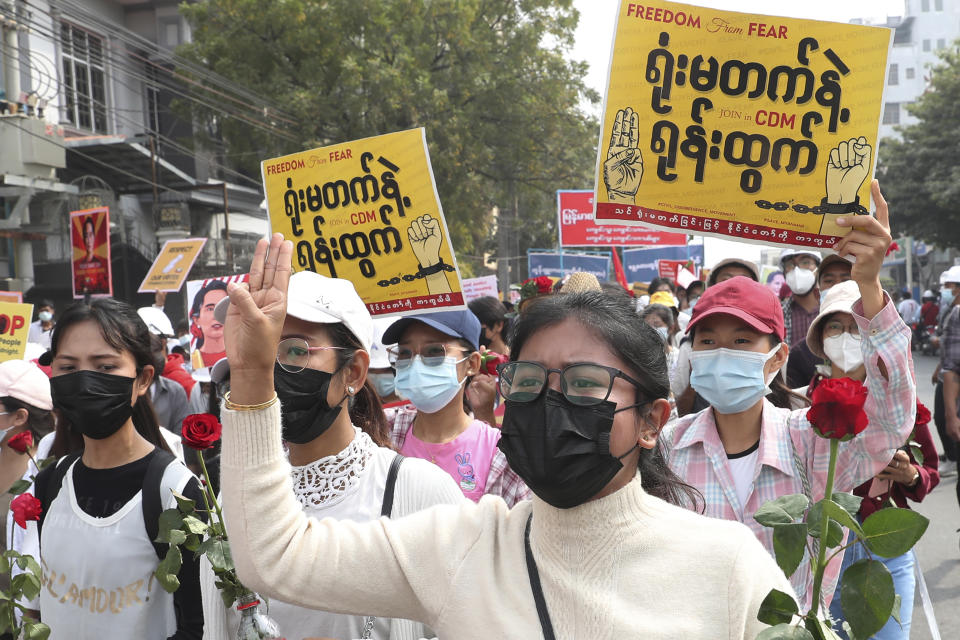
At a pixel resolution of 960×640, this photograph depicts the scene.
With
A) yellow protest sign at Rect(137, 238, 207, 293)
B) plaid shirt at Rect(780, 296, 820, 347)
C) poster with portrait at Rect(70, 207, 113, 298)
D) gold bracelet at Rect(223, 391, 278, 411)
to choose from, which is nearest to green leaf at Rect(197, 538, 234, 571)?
gold bracelet at Rect(223, 391, 278, 411)

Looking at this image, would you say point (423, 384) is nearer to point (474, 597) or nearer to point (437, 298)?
point (437, 298)

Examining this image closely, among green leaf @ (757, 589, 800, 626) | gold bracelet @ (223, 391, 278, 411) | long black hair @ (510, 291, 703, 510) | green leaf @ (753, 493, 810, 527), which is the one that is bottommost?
green leaf @ (757, 589, 800, 626)

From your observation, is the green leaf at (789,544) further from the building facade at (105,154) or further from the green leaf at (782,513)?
the building facade at (105,154)

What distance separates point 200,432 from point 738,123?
2104 millimetres

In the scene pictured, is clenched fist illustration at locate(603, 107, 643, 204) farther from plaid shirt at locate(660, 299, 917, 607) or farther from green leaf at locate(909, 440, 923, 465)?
green leaf at locate(909, 440, 923, 465)

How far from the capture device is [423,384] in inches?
147

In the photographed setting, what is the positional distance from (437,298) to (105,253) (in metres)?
8.31

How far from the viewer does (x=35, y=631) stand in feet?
8.27

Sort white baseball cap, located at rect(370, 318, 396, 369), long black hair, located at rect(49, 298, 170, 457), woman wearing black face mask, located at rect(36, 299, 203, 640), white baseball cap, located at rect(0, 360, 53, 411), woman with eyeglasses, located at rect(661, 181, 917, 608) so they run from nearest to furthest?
woman with eyeglasses, located at rect(661, 181, 917, 608), woman wearing black face mask, located at rect(36, 299, 203, 640), long black hair, located at rect(49, 298, 170, 457), white baseball cap, located at rect(0, 360, 53, 411), white baseball cap, located at rect(370, 318, 396, 369)

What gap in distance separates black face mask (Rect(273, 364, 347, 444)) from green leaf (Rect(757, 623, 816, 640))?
1255 mm

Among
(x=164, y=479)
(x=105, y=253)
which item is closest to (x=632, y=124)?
(x=164, y=479)

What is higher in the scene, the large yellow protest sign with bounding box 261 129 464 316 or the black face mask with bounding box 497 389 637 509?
the large yellow protest sign with bounding box 261 129 464 316

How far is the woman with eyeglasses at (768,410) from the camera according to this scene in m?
2.48

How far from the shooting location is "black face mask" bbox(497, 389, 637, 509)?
5.42ft
